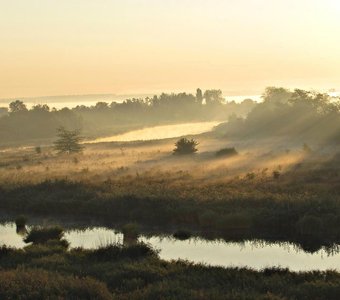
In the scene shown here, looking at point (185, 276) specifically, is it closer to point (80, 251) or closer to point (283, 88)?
point (80, 251)

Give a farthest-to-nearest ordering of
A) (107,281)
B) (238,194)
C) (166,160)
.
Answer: (166,160), (238,194), (107,281)

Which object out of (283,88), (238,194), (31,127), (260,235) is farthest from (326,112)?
(31,127)

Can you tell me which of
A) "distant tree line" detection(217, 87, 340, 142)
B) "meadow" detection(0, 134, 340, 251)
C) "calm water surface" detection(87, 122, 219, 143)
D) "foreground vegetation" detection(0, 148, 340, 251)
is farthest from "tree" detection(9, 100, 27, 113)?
"foreground vegetation" detection(0, 148, 340, 251)

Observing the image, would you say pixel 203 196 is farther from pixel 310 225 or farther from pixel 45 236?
→ pixel 45 236

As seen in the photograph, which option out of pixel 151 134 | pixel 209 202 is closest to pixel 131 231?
pixel 209 202

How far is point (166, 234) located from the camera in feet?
93.1

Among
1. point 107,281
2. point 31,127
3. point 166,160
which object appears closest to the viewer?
point 107,281

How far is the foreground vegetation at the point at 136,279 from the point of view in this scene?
1566 cm

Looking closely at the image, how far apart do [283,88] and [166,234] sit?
368ft

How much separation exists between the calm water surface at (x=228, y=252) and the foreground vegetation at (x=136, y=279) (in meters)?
2.47

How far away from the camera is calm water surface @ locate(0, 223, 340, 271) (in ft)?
73.0

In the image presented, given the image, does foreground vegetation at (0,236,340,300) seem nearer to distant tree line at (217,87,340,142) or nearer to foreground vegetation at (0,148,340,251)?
foreground vegetation at (0,148,340,251)

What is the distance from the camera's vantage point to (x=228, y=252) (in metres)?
24.6

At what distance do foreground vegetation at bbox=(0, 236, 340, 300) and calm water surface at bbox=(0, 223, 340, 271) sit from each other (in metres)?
2.47
